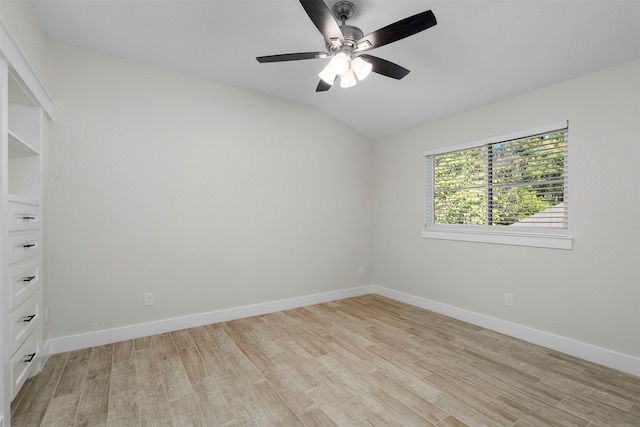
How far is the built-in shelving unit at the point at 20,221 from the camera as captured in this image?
1.58 m

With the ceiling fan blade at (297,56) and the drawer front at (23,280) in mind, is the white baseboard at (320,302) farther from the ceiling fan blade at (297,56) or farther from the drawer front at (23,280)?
the ceiling fan blade at (297,56)

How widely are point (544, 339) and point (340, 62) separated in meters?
2.91

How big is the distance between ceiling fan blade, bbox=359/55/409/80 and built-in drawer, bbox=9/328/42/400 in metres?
2.92

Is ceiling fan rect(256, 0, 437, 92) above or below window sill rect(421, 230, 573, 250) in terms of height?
above

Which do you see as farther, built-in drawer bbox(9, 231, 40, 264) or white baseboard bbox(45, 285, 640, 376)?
white baseboard bbox(45, 285, 640, 376)

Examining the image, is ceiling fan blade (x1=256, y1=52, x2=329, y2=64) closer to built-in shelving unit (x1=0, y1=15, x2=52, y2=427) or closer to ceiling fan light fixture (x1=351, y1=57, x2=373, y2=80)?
ceiling fan light fixture (x1=351, y1=57, x2=373, y2=80)

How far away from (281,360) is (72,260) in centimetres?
199

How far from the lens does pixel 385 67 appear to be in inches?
87.6

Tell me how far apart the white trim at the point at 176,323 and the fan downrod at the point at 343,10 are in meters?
2.96

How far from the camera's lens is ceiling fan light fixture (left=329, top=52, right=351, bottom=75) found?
198cm

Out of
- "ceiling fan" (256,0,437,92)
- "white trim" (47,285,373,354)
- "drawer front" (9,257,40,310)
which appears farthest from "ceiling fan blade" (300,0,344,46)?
"white trim" (47,285,373,354)

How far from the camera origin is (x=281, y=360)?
243 centimetres

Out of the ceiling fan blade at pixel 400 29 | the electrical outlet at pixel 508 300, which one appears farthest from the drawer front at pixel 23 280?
the electrical outlet at pixel 508 300

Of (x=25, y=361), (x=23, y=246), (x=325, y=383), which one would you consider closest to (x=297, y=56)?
(x=23, y=246)
